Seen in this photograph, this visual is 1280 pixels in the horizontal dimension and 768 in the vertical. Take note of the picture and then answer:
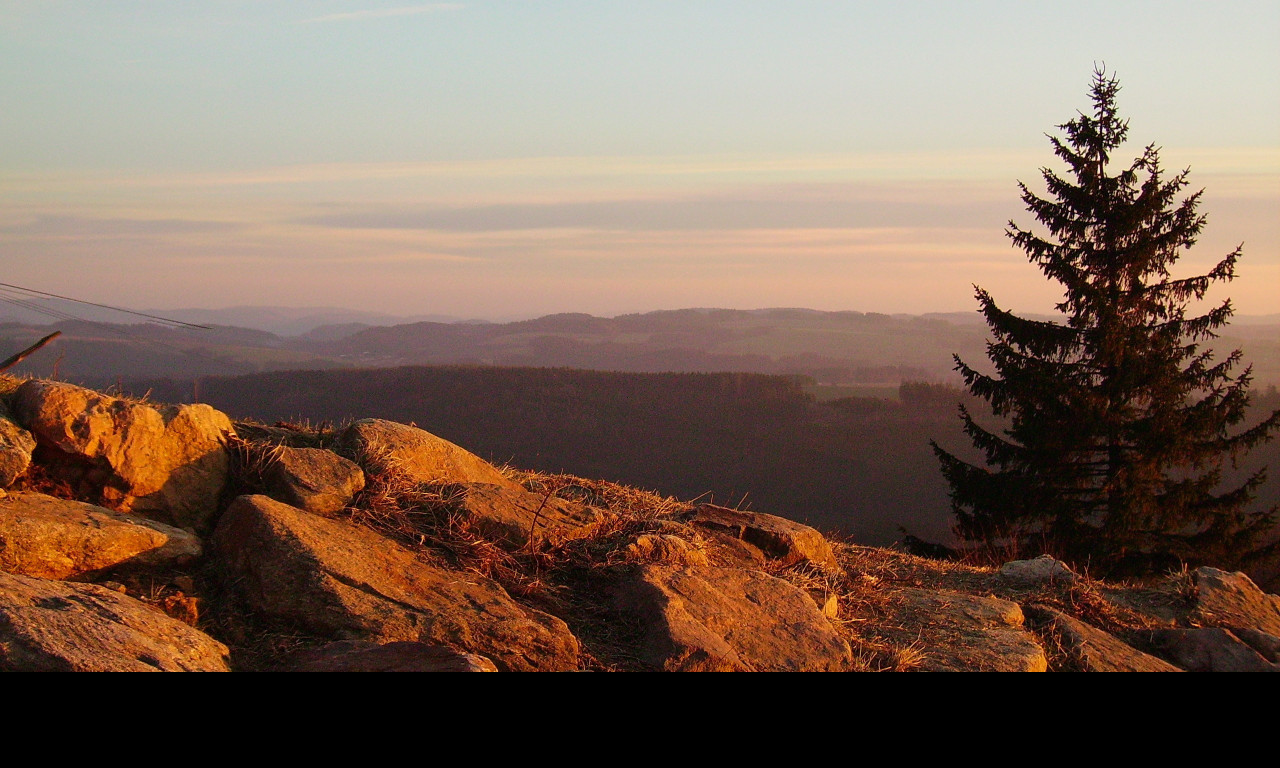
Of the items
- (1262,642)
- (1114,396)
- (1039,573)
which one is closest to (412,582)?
(1039,573)

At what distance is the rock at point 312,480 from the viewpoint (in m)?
4.80

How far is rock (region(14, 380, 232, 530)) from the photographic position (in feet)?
14.5

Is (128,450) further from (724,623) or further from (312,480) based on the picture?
(724,623)

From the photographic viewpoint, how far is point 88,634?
302 cm

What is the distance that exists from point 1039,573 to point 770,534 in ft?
8.05

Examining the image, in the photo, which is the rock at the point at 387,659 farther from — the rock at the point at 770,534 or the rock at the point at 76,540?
the rock at the point at 770,534

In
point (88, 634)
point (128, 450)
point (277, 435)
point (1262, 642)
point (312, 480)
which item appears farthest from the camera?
point (277, 435)

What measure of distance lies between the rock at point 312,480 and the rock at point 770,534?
8.08 feet

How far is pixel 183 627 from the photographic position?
3400 millimetres

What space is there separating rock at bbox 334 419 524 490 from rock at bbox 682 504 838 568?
1490 millimetres

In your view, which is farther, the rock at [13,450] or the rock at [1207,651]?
the rock at [1207,651]

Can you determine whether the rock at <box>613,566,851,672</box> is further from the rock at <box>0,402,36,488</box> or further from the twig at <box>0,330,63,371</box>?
the twig at <box>0,330,63,371</box>

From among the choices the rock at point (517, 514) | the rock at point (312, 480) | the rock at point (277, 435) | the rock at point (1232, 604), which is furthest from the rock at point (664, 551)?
the rock at point (1232, 604)
